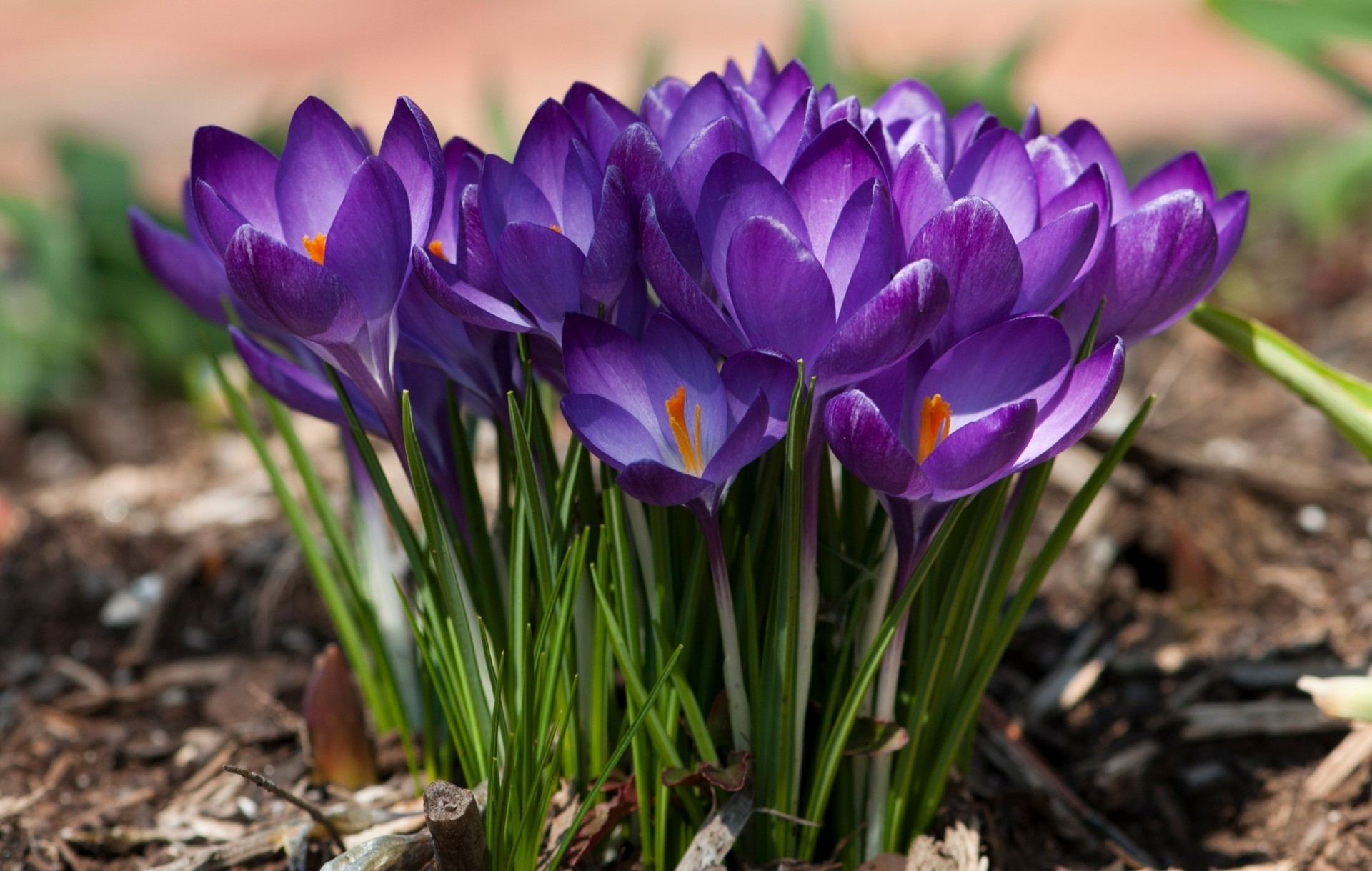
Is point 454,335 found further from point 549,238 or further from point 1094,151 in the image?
point 1094,151

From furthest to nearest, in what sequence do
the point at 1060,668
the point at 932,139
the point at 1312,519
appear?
the point at 1312,519 < the point at 1060,668 < the point at 932,139

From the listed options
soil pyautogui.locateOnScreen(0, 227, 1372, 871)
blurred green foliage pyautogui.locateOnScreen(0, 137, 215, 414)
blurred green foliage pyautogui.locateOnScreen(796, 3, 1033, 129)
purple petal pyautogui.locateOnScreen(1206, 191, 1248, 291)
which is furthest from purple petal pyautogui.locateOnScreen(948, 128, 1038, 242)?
blurred green foliage pyautogui.locateOnScreen(0, 137, 215, 414)

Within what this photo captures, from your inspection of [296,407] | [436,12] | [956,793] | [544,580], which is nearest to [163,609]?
[296,407]

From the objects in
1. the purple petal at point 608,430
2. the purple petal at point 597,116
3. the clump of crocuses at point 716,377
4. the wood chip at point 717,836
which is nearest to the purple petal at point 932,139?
the clump of crocuses at point 716,377

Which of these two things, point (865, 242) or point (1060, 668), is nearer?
point (865, 242)

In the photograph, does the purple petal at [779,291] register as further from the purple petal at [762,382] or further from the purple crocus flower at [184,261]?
the purple crocus flower at [184,261]

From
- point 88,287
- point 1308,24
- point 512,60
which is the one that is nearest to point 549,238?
point 1308,24

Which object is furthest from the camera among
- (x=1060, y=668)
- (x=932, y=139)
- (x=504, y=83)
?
(x=504, y=83)

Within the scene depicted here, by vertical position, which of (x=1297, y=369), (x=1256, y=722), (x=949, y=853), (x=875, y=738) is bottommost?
(x=1256, y=722)
